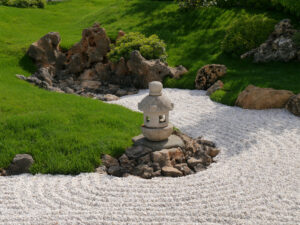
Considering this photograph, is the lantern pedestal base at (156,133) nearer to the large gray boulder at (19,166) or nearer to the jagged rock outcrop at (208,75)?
the large gray boulder at (19,166)

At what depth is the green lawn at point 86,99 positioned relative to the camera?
866 cm

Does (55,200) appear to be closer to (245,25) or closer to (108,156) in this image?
(108,156)

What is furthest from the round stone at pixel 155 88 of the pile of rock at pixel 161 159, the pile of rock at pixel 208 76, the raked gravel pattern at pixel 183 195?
the pile of rock at pixel 208 76

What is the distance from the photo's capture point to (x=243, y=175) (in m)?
7.74

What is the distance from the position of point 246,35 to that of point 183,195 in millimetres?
14205

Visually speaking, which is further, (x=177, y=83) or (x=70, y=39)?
(x=70, y=39)

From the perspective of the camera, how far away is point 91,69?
1839 cm

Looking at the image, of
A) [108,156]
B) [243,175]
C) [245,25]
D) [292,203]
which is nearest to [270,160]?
[243,175]

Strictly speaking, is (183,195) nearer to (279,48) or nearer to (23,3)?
(279,48)

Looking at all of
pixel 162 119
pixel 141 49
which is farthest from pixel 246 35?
pixel 162 119

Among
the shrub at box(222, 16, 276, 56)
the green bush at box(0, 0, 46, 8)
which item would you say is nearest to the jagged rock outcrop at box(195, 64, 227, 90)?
the shrub at box(222, 16, 276, 56)

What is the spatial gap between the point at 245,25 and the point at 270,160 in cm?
1266

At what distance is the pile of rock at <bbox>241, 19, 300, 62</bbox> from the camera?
17.2 metres

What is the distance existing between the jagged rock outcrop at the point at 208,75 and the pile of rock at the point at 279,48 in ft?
9.16
